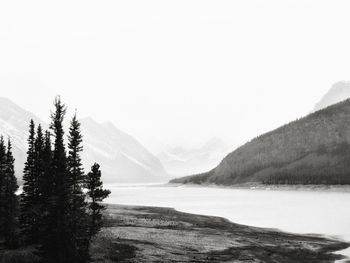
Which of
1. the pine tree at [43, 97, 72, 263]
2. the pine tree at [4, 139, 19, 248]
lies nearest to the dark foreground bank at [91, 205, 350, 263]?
the pine tree at [43, 97, 72, 263]

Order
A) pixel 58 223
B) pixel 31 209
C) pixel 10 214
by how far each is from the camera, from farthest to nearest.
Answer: pixel 10 214
pixel 31 209
pixel 58 223

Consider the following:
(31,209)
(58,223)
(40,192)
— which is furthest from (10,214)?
(58,223)

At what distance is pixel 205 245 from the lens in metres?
58.2

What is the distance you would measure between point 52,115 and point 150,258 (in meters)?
17.3

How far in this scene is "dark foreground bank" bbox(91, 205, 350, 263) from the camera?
50.9m

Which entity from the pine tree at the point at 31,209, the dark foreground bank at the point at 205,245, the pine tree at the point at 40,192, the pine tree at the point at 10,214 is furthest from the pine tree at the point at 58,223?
the pine tree at the point at 10,214

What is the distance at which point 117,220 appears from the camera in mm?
84000

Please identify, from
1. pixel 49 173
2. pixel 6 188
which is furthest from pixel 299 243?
pixel 6 188

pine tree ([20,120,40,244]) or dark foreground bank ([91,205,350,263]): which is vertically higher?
pine tree ([20,120,40,244])

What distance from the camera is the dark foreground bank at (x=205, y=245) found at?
50906 mm

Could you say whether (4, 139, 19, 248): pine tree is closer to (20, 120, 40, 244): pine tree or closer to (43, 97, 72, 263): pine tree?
(20, 120, 40, 244): pine tree

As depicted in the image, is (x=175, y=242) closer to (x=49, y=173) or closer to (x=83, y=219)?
(x=83, y=219)

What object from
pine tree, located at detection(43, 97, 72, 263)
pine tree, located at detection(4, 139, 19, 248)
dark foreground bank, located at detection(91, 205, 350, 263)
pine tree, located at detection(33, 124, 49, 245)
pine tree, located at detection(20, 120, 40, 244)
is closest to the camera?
pine tree, located at detection(43, 97, 72, 263)

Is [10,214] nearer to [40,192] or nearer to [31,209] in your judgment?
[31,209]
